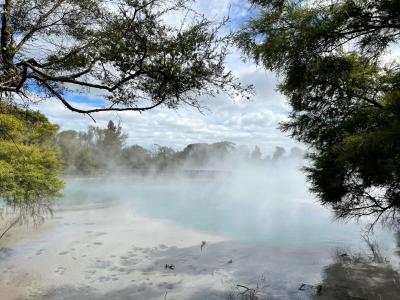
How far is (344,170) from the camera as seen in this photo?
5.52 meters

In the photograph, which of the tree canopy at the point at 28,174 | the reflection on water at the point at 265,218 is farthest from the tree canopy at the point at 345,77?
the tree canopy at the point at 28,174

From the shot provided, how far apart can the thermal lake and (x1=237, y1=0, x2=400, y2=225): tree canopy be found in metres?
3.23

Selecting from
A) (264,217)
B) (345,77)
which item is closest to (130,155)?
(264,217)

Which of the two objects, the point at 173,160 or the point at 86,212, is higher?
the point at 173,160

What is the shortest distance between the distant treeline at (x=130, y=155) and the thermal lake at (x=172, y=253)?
2976 cm

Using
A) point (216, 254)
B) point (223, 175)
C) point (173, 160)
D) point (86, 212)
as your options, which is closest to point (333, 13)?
point (216, 254)

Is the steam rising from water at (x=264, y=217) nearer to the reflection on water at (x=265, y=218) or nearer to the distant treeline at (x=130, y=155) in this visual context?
the reflection on water at (x=265, y=218)

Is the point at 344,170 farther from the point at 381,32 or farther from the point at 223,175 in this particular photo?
the point at 223,175

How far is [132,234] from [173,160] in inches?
2077

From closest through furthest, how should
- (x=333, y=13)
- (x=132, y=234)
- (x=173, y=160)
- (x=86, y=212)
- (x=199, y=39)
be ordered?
(x=199, y=39), (x=333, y=13), (x=132, y=234), (x=86, y=212), (x=173, y=160)

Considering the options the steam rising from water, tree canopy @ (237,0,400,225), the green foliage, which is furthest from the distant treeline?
tree canopy @ (237,0,400,225)

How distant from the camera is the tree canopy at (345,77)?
3.95 metres

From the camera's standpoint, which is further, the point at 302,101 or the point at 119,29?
the point at 302,101

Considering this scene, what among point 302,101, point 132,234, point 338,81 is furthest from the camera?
point 132,234
